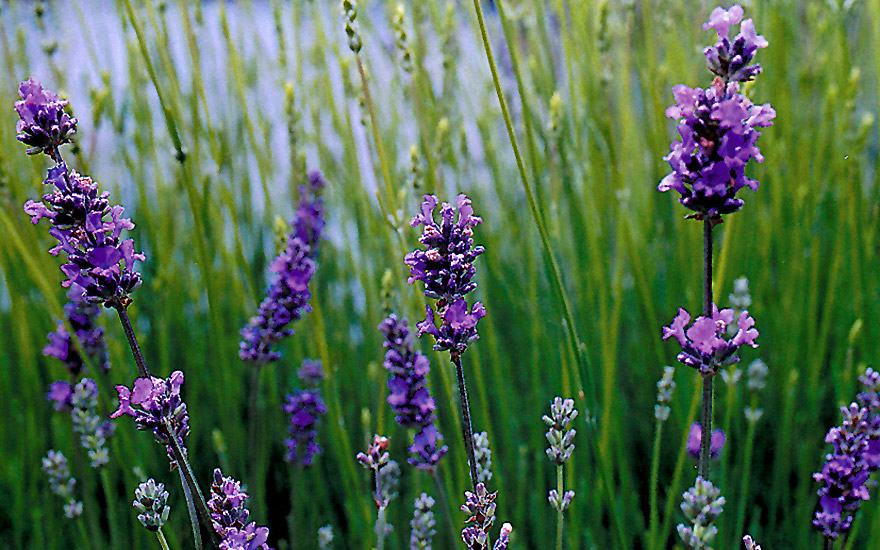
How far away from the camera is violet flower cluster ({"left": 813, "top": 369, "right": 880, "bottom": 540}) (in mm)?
1006

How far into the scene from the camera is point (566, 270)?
199cm

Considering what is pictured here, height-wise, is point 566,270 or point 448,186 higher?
point 448,186

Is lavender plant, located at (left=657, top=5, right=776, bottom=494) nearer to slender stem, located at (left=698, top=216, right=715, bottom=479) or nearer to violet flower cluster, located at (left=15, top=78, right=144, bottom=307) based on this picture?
slender stem, located at (left=698, top=216, right=715, bottom=479)

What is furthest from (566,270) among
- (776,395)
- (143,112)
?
(143,112)

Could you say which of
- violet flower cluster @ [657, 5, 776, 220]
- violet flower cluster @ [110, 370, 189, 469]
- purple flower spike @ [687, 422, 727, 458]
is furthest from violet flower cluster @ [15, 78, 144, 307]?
purple flower spike @ [687, 422, 727, 458]

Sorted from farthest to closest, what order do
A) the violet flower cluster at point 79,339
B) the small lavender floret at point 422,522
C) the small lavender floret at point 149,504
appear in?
the violet flower cluster at point 79,339
the small lavender floret at point 422,522
the small lavender floret at point 149,504

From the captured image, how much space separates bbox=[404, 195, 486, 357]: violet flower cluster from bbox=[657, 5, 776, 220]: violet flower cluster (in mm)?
240

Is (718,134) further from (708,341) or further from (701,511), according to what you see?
(701,511)

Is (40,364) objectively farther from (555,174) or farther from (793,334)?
(793,334)

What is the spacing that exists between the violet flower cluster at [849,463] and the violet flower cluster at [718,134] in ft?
1.47

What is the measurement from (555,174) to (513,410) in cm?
64

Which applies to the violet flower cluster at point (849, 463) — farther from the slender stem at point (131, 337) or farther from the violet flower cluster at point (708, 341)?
the slender stem at point (131, 337)

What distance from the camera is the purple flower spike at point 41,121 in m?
0.84

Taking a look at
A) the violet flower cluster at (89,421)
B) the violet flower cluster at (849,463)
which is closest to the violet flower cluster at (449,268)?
the violet flower cluster at (849,463)
